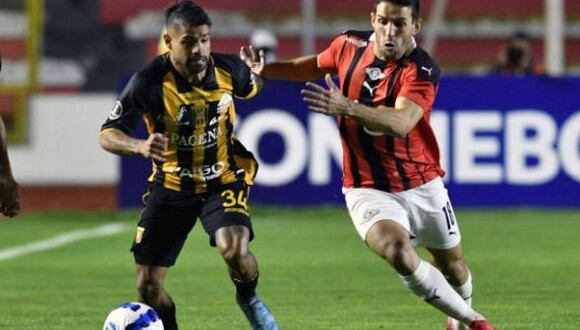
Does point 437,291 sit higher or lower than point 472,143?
higher

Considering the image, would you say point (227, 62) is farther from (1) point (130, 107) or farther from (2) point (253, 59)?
(1) point (130, 107)

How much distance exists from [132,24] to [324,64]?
609 inches

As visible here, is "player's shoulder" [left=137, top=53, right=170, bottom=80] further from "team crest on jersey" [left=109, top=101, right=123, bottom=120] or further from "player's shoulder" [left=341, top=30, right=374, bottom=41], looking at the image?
"player's shoulder" [left=341, top=30, right=374, bottom=41]

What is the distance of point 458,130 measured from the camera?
17.2 metres

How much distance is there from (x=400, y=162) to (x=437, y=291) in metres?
Answer: 0.83

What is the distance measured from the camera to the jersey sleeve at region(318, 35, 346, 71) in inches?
349

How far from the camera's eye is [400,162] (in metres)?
8.50

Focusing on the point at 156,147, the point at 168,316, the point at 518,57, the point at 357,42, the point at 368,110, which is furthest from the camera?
the point at 518,57

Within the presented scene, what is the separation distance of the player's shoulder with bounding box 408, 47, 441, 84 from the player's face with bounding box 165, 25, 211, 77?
1135mm

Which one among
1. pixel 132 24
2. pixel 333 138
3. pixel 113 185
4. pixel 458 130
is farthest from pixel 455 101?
pixel 132 24

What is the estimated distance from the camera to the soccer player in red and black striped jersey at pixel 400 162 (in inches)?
317

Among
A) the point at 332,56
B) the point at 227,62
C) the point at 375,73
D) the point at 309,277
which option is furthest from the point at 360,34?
the point at 309,277

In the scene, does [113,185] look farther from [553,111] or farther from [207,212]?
[207,212]

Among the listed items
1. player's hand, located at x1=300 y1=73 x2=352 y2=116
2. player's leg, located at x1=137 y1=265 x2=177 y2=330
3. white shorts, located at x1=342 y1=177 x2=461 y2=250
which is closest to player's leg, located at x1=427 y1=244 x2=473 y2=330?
white shorts, located at x1=342 y1=177 x2=461 y2=250
